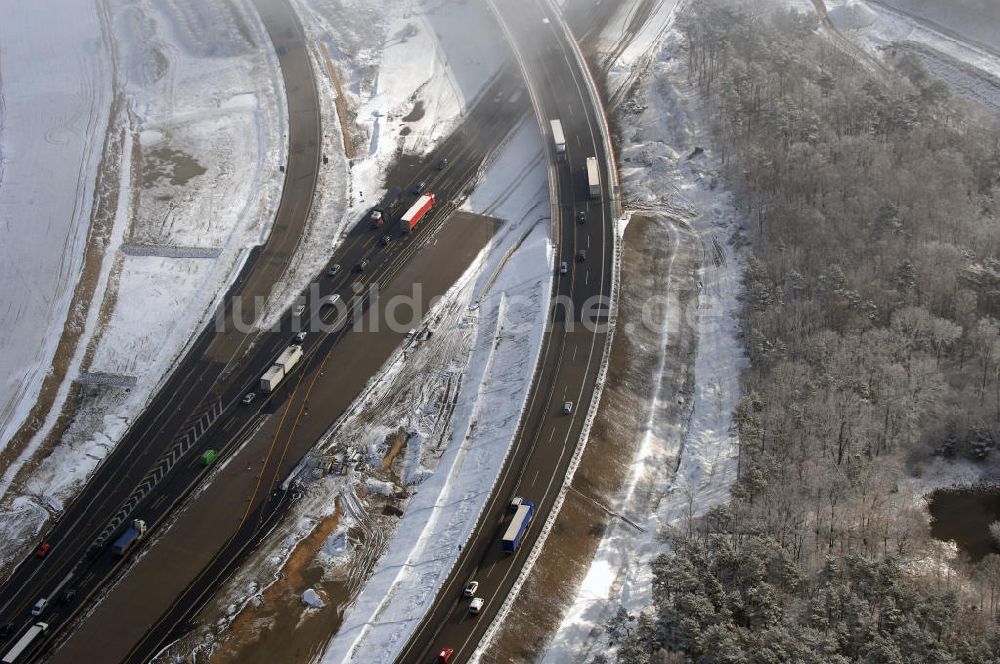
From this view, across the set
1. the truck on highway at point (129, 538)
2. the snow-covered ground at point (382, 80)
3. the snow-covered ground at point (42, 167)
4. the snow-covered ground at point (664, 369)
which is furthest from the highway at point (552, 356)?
the snow-covered ground at point (42, 167)

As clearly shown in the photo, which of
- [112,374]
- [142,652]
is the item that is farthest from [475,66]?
[142,652]

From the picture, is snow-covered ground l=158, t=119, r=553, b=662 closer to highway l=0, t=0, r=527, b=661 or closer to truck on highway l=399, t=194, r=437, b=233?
highway l=0, t=0, r=527, b=661

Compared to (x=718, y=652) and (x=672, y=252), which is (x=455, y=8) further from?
(x=718, y=652)

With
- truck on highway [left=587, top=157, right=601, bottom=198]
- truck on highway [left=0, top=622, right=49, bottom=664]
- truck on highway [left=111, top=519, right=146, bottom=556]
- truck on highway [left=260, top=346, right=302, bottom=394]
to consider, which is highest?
truck on highway [left=587, top=157, right=601, bottom=198]

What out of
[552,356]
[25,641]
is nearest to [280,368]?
[552,356]

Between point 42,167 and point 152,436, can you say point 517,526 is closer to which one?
point 152,436

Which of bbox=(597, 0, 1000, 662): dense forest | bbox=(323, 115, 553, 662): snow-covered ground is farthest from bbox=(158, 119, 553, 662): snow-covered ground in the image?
bbox=(597, 0, 1000, 662): dense forest
